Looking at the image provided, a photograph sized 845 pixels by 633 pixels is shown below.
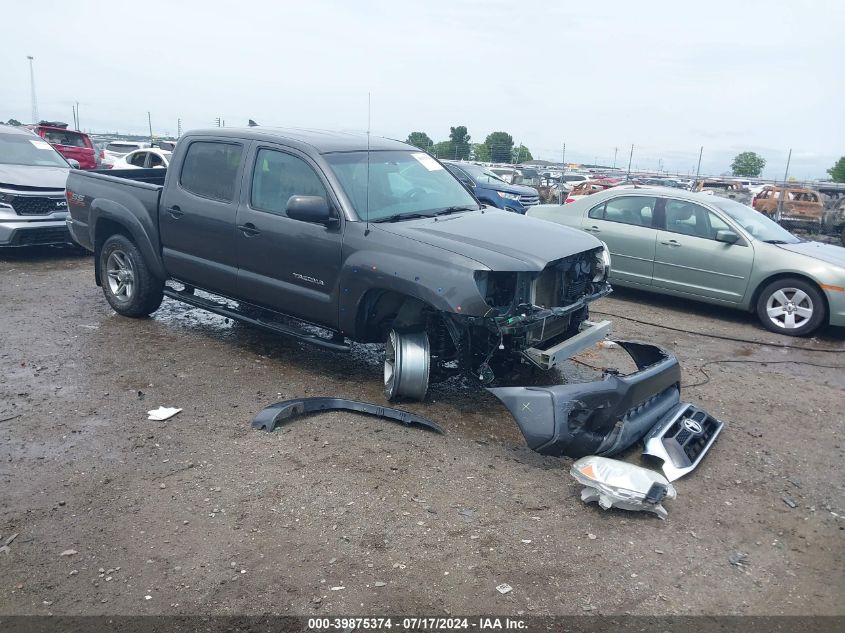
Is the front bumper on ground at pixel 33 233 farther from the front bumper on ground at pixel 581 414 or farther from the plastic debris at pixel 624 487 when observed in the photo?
the plastic debris at pixel 624 487

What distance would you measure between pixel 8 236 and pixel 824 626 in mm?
9882

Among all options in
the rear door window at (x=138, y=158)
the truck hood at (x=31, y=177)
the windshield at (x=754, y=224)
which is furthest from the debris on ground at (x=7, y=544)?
the rear door window at (x=138, y=158)

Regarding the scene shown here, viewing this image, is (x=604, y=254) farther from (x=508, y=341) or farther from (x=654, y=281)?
(x=654, y=281)

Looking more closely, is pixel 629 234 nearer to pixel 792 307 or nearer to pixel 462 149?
pixel 792 307

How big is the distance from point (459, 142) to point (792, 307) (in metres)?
27.5

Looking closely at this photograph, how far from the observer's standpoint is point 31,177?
970cm

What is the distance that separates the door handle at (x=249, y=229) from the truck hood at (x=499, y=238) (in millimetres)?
1151

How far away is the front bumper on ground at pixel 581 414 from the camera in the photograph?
403 cm

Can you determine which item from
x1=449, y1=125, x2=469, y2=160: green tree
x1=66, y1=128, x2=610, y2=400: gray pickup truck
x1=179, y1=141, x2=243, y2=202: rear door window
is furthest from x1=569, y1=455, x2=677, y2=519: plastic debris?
x1=449, y1=125, x2=469, y2=160: green tree

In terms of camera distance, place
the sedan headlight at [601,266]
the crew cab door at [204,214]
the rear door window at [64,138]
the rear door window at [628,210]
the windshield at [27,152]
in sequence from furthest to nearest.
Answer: the rear door window at [64,138], the windshield at [27,152], the rear door window at [628,210], the crew cab door at [204,214], the sedan headlight at [601,266]

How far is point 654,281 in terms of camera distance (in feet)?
28.5

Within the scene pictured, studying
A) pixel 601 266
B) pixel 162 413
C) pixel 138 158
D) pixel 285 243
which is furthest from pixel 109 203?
pixel 138 158

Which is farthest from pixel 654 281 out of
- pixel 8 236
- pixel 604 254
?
pixel 8 236

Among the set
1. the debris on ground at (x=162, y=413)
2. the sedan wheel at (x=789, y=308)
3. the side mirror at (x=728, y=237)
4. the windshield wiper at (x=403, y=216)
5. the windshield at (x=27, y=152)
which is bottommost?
the debris on ground at (x=162, y=413)
